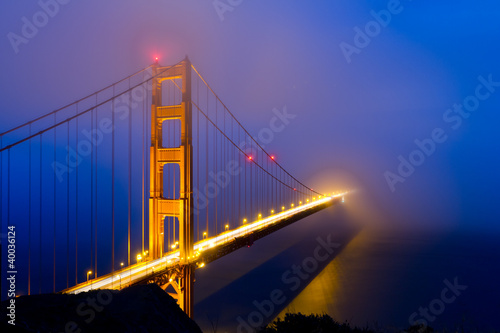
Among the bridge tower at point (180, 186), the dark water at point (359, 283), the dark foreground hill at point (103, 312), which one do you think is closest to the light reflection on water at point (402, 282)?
the dark water at point (359, 283)

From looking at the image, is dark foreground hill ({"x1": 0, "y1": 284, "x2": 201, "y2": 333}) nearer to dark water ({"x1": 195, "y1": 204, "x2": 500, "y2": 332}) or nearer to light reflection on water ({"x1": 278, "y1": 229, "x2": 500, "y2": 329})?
light reflection on water ({"x1": 278, "y1": 229, "x2": 500, "y2": 329})

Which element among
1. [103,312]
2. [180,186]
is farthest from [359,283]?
[103,312]

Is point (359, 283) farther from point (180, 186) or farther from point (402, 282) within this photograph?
point (180, 186)

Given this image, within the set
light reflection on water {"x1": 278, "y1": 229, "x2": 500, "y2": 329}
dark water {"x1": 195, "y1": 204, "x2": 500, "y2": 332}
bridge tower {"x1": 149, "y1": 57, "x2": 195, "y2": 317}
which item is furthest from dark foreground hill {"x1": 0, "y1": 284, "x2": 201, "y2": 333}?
dark water {"x1": 195, "y1": 204, "x2": 500, "y2": 332}

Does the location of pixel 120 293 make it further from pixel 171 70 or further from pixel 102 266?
pixel 102 266

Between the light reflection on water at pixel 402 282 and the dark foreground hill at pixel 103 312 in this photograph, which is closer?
the dark foreground hill at pixel 103 312

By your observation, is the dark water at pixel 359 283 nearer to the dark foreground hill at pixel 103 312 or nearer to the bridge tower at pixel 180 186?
the bridge tower at pixel 180 186
